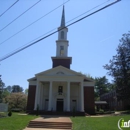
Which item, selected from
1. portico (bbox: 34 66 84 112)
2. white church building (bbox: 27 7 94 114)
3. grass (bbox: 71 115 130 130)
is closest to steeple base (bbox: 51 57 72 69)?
white church building (bbox: 27 7 94 114)

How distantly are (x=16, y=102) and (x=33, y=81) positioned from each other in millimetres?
21486

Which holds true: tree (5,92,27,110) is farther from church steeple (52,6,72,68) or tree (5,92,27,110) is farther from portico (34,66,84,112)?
church steeple (52,6,72,68)

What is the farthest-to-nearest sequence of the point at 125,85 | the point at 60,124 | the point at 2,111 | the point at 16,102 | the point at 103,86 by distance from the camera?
the point at 103,86
the point at 16,102
the point at 125,85
the point at 2,111
the point at 60,124

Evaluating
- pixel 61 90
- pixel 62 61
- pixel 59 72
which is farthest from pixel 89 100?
pixel 62 61

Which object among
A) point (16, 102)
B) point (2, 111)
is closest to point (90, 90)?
point (2, 111)

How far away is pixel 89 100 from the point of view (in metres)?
34.8

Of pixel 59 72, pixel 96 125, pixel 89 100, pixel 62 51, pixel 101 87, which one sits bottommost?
pixel 96 125

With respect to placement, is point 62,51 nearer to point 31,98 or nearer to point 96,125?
point 31,98

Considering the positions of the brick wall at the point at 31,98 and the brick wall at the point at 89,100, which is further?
the brick wall at the point at 31,98

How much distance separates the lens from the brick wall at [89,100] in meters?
34.2

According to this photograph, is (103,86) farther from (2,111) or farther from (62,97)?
(2,111)

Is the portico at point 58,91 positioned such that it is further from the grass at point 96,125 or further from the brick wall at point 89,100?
the grass at point 96,125

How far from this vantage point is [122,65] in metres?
36.0

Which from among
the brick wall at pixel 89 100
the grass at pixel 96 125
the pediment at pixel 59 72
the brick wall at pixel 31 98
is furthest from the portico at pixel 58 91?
the grass at pixel 96 125
